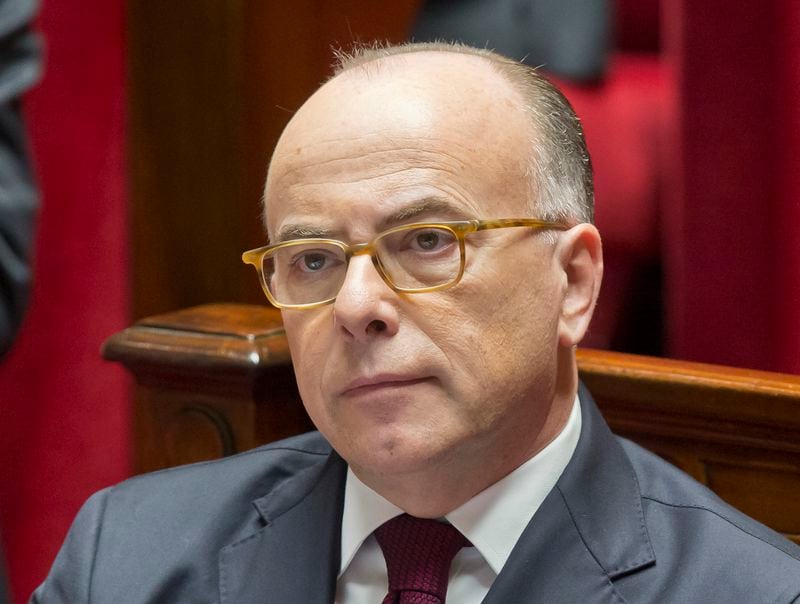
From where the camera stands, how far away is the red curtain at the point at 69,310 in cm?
253

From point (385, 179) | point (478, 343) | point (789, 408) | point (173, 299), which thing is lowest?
point (173, 299)

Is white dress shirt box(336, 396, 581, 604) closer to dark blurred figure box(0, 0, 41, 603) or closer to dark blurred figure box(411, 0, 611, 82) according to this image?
dark blurred figure box(0, 0, 41, 603)

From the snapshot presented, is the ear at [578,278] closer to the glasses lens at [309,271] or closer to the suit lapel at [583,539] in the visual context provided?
the suit lapel at [583,539]

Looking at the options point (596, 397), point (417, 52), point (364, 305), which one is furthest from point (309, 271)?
point (596, 397)

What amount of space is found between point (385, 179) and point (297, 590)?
47 cm

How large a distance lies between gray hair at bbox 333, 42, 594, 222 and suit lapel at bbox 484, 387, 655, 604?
26 cm

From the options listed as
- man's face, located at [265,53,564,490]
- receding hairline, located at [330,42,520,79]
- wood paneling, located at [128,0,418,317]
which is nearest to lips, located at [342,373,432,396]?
man's face, located at [265,53,564,490]

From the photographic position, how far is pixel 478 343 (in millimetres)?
1219

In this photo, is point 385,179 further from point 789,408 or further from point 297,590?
point 789,408

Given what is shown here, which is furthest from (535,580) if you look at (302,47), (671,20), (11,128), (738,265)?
(302,47)

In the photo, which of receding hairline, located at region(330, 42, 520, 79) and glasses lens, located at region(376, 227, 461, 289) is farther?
receding hairline, located at region(330, 42, 520, 79)

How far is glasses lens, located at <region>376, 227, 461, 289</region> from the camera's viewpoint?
1229 mm

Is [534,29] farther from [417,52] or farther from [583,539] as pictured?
[583,539]

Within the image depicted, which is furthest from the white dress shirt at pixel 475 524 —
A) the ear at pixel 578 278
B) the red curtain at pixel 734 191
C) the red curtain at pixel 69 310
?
the red curtain at pixel 69 310
